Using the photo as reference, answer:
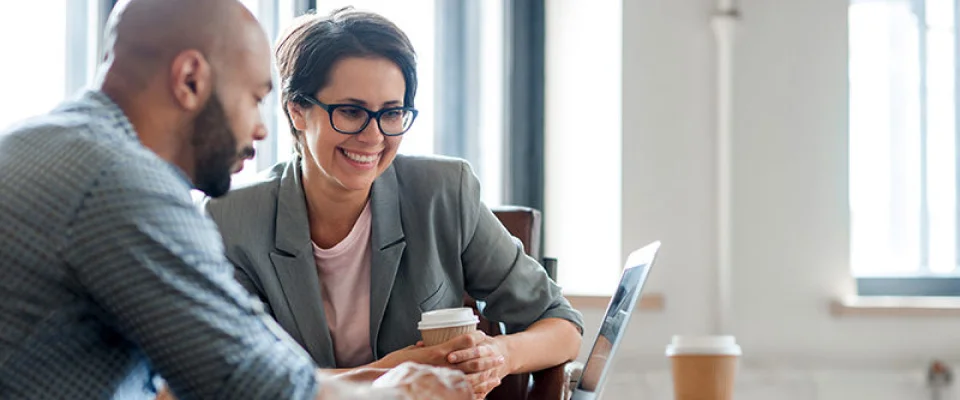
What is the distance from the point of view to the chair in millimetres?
2055

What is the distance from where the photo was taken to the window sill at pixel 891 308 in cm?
336

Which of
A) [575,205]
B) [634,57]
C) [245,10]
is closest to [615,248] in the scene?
[575,205]

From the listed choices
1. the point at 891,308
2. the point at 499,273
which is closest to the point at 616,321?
the point at 499,273

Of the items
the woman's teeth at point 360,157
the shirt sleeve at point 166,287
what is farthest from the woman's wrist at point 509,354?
the shirt sleeve at point 166,287

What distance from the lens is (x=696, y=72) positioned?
3.35 metres

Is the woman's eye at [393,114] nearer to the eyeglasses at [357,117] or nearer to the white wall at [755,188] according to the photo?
the eyeglasses at [357,117]

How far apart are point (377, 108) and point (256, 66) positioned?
76 centimetres

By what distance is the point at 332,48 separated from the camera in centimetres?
194

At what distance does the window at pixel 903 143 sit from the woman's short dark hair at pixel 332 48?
2039 millimetres

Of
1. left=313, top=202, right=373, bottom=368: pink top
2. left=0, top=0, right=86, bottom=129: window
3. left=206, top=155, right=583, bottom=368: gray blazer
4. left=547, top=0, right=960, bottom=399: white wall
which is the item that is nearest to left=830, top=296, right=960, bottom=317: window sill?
left=547, top=0, right=960, bottom=399: white wall

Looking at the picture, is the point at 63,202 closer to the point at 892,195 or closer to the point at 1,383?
the point at 1,383

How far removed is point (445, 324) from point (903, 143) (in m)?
2.37

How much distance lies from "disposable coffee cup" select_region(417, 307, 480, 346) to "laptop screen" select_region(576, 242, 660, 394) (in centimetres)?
20

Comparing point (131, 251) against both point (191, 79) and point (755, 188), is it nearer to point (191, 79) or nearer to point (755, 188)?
point (191, 79)
